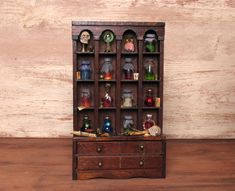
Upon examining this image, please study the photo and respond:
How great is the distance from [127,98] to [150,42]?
0.31 meters

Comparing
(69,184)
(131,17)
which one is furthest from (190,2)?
(69,184)

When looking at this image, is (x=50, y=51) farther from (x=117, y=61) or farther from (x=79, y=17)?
(x=117, y=61)

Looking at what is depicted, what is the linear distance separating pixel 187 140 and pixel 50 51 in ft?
3.46

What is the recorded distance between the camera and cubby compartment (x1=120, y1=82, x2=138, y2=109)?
1.71 m

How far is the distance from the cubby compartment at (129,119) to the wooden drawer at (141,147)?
0.24 metres

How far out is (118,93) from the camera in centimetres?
161

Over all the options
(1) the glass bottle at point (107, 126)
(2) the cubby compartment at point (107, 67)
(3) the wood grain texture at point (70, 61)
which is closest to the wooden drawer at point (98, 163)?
(1) the glass bottle at point (107, 126)

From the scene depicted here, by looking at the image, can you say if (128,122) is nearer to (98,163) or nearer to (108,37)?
(98,163)

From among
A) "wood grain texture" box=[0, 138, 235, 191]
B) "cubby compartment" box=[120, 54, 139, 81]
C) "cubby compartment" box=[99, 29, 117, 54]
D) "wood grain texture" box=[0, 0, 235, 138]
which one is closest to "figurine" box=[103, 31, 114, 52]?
"cubby compartment" box=[99, 29, 117, 54]

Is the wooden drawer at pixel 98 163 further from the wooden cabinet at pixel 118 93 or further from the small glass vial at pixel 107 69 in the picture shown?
the small glass vial at pixel 107 69

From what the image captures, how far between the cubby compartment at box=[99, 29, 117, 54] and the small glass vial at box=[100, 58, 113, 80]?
0.06 metres

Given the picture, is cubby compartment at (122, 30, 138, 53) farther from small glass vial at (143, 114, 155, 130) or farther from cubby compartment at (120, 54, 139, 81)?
small glass vial at (143, 114, 155, 130)

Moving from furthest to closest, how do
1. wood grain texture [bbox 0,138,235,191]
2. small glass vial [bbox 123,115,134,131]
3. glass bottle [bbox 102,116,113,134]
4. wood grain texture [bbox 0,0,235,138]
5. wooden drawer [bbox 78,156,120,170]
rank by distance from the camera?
wood grain texture [bbox 0,0,235,138]
small glass vial [bbox 123,115,134,131]
glass bottle [bbox 102,116,113,134]
wooden drawer [bbox 78,156,120,170]
wood grain texture [bbox 0,138,235,191]

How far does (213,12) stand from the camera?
2131 mm
